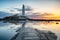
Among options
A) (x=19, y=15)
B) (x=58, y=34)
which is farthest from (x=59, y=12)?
(x=19, y=15)

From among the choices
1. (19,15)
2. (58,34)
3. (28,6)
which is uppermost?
(28,6)

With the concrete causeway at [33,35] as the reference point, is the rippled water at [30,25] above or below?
above

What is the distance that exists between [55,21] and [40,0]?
0.41 metres

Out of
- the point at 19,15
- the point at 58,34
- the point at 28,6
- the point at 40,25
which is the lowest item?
the point at 58,34

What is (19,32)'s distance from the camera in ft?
6.51

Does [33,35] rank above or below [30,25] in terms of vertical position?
below

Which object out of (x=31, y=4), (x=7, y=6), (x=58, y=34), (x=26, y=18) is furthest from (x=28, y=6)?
(x=58, y=34)

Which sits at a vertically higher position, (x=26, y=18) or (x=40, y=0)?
(x=40, y=0)

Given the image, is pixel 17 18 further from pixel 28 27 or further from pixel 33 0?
pixel 33 0

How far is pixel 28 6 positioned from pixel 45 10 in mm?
278

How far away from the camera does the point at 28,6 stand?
6.79 ft

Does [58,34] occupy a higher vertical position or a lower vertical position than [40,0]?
lower

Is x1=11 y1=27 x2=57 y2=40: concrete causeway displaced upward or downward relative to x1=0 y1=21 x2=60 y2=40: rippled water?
downward

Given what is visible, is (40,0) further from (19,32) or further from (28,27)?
(19,32)
